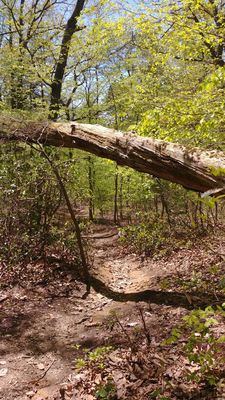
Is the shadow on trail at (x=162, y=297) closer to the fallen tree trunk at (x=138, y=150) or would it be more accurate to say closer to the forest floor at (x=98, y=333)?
the forest floor at (x=98, y=333)

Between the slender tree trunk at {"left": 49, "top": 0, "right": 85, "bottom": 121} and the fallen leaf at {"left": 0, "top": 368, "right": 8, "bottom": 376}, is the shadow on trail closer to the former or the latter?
the fallen leaf at {"left": 0, "top": 368, "right": 8, "bottom": 376}

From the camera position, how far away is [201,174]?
5.20 metres

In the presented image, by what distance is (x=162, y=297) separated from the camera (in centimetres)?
582

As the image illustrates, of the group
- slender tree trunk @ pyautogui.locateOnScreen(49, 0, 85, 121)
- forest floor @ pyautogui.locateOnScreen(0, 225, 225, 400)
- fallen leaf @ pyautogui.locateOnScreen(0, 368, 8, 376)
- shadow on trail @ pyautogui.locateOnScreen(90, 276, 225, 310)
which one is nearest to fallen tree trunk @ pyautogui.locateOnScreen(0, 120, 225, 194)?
forest floor @ pyautogui.locateOnScreen(0, 225, 225, 400)

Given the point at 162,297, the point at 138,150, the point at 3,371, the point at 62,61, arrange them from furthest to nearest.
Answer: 1. the point at 62,61
2. the point at 138,150
3. the point at 162,297
4. the point at 3,371

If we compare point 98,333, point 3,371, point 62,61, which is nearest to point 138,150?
point 98,333

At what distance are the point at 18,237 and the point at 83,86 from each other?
12497mm

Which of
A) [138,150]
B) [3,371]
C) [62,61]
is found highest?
[62,61]

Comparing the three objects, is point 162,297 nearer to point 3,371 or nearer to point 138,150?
point 138,150

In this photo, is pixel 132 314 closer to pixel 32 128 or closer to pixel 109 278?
pixel 109 278

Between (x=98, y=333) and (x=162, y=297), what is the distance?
1.47 metres

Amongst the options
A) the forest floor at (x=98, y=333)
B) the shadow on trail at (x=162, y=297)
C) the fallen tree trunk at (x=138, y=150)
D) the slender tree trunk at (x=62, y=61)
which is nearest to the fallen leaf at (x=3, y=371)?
the forest floor at (x=98, y=333)

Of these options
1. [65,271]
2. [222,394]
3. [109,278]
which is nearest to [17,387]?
[222,394]

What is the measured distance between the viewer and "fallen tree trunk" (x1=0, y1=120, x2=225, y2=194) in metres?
5.20
